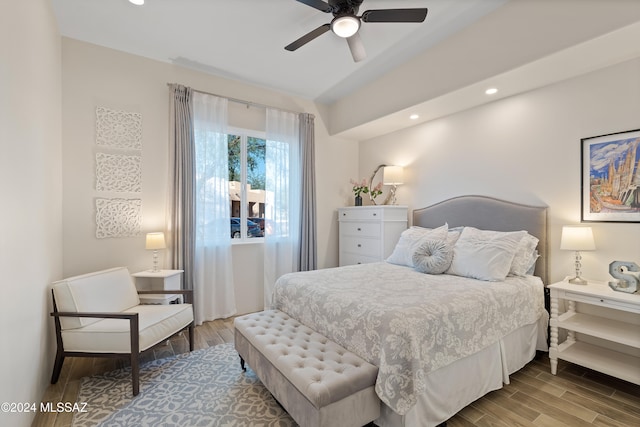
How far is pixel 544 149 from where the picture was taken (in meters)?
2.82

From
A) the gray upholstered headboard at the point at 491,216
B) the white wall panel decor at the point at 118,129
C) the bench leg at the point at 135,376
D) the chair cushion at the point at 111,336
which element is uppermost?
the white wall panel decor at the point at 118,129

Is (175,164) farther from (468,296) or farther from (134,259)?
(468,296)

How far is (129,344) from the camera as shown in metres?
2.21

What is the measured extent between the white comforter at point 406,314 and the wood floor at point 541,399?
1.40 ft

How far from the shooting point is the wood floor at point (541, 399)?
6.07 ft

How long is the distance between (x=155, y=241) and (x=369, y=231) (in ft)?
8.78

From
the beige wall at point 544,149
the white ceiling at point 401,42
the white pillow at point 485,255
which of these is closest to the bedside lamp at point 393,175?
the beige wall at point 544,149

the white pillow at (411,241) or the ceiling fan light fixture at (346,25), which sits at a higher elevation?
the ceiling fan light fixture at (346,25)

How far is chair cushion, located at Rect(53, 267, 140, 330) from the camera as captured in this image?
2.26 metres

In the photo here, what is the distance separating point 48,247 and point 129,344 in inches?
41.2

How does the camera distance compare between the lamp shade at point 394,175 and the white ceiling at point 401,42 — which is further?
the lamp shade at point 394,175

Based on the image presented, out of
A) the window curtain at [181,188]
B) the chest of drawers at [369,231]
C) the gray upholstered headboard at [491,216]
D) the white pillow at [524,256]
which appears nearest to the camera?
the white pillow at [524,256]

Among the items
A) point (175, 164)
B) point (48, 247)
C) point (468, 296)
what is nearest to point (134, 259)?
point (48, 247)

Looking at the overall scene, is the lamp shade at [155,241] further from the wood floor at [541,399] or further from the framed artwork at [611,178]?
the framed artwork at [611,178]
